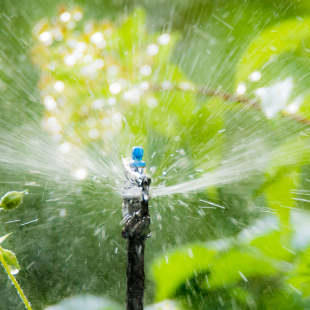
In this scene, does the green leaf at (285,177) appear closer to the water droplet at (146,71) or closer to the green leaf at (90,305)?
the green leaf at (90,305)

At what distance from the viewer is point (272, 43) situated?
1.49 feet

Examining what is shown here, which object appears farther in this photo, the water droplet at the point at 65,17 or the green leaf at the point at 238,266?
the water droplet at the point at 65,17

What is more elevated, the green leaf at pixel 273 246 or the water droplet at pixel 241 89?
the water droplet at pixel 241 89

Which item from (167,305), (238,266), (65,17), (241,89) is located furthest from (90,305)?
(65,17)

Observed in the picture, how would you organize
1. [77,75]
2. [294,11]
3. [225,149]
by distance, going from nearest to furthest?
[294,11] < [225,149] < [77,75]

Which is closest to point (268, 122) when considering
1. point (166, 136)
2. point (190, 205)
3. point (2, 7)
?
point (166, 136)

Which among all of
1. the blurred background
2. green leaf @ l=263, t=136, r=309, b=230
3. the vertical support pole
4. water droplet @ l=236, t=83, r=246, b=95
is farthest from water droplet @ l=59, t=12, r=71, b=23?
the vertical support pole

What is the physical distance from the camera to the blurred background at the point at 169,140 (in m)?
0.41

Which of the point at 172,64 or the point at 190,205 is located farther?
the point at 190,205

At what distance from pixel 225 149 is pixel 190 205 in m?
0.52

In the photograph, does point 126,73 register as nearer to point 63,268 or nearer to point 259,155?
point 259,155

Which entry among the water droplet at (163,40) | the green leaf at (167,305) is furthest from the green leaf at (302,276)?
the water droplet at (163,40)

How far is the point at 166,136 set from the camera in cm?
59

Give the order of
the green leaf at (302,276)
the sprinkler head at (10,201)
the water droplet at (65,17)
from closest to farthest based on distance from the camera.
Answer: the sprinkler head at (10,201) < the green leaf at (302,276) < the water droplet at (65,17)
